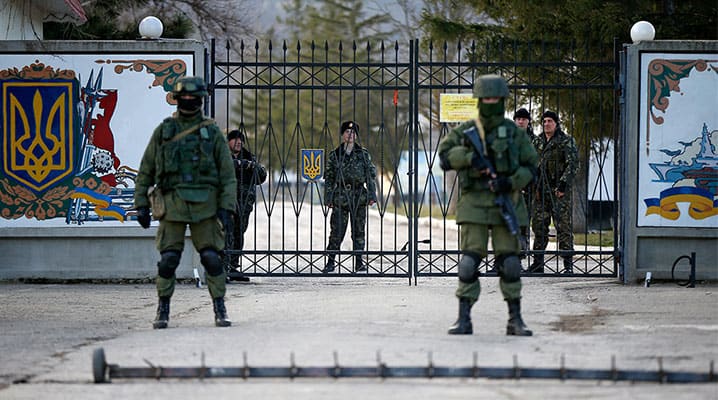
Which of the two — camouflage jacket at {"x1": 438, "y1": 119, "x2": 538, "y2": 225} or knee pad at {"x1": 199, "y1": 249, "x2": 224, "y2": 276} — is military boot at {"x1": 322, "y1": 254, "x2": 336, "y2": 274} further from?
camouflage jacket at {"x1": 438, "y1": 119, "x2": 538, "y2": 225}

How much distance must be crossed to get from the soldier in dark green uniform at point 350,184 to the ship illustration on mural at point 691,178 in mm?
3254

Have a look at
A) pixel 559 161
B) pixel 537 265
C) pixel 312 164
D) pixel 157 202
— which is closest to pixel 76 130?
pixel 312 164

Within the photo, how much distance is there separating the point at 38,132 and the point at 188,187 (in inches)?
190

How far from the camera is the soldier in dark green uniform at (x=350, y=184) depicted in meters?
15.1

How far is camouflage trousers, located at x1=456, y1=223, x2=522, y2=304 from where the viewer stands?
31.3 feet

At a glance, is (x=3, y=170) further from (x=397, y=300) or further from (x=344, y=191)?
(x=397, y=300)

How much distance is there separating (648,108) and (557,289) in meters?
2.18

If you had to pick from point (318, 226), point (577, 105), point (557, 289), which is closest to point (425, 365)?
point (557, 289)

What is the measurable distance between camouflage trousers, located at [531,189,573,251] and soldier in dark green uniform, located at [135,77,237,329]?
5.38 m

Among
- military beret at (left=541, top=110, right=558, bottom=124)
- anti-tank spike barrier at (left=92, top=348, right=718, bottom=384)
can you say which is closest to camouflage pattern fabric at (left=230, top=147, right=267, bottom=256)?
military beret at (left=541, top=110, right=558, bottom=124)

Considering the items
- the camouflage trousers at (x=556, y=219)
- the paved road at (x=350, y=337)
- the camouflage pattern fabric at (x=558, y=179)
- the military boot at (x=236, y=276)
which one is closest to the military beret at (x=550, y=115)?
the camouflage pattern fabric at (x=558, y=179)

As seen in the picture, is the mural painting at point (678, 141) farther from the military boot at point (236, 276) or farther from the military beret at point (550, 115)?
the military boot at point (236, 276)

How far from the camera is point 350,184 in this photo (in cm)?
1541

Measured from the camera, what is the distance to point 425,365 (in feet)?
25.8
